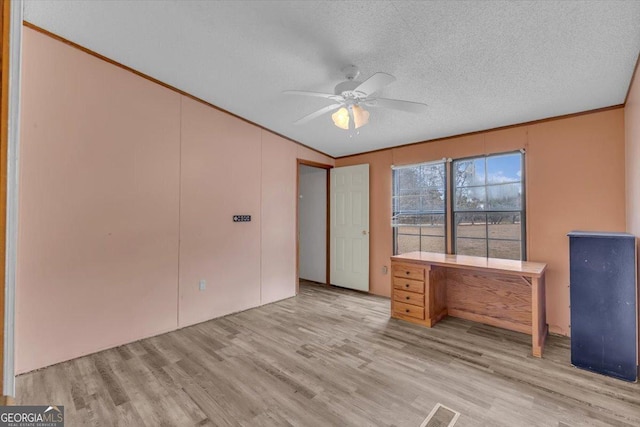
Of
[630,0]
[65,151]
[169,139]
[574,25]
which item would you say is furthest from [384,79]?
[65,151]

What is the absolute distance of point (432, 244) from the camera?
13.3 feet

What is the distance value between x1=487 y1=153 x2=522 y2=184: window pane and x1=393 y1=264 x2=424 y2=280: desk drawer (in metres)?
1.44

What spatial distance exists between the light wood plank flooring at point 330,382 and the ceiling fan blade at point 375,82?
7.34 ft

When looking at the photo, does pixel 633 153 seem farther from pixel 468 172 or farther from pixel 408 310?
pixel 408 310

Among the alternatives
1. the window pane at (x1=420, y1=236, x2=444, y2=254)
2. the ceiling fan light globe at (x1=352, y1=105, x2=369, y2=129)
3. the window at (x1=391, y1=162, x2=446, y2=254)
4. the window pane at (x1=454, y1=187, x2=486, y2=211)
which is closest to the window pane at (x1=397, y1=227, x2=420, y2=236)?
the window at (x1=391, y1=162, x2=446, y2=254)

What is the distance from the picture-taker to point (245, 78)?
112 inches

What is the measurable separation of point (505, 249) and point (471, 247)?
370 mm

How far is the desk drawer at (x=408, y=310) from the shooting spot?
11.0 feet

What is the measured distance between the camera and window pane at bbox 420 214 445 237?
398 centimetres

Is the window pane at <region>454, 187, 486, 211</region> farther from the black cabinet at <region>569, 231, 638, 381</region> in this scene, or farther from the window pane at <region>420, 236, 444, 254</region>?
the black cabinet at <region>569, 231, 638, 381</region>

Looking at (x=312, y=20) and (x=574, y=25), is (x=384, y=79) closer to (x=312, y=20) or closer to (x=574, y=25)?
(x=312, y=20)

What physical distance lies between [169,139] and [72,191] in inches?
41.2

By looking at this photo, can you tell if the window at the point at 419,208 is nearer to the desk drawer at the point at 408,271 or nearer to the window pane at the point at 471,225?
the window pane at the point at 471,225

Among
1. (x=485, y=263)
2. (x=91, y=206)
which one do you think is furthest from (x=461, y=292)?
(x=91, y=206)
